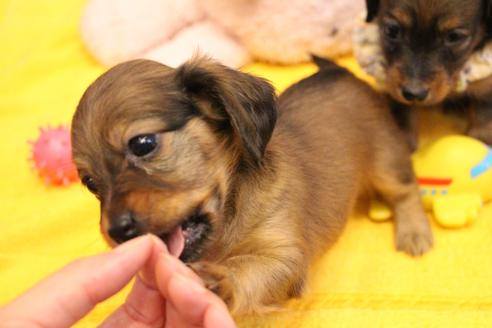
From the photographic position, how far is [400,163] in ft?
7.72

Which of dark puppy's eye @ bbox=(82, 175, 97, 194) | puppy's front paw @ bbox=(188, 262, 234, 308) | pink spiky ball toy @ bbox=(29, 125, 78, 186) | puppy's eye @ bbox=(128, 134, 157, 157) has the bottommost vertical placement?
pink spiky ball toy @ bbox=(29, 125, 78, 186)

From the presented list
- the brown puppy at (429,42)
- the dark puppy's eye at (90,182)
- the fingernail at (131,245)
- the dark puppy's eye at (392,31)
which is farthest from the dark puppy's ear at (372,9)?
the fingernail at (131,245)

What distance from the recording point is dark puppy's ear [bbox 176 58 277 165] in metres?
1.66

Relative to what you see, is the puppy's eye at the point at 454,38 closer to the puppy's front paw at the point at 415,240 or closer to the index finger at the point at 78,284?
the puppy's front paw at the point at 415,240

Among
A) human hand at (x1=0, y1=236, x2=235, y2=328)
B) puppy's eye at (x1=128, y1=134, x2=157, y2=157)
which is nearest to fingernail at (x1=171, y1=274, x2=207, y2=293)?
human hand at (x1=0, y1=236, x2=235, y2=328)

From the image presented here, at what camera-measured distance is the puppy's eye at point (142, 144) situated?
1.56 m

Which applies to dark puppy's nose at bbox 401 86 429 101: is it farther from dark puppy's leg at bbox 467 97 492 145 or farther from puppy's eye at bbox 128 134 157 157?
puppy's eye at bbox 128 134 157 157

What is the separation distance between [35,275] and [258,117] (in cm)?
119

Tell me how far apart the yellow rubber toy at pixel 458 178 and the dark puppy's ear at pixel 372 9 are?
64 centimetres

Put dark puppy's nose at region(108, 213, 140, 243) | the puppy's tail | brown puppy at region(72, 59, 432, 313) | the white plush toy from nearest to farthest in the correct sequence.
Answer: dark puppy's nose at region(108, 213, 140, 243)
brown puppy at region(72, 59, 432, 313)
the puppy's tail
the white plush toy

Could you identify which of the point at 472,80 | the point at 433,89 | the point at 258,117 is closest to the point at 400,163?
the point at 433,89

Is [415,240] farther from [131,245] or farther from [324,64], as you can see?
[131,245]

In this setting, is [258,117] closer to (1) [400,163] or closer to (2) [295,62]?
(1) [400,163]

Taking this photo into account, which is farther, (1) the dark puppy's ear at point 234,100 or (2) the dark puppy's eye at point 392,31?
(2) the dark puppy's eye at point 392,31
